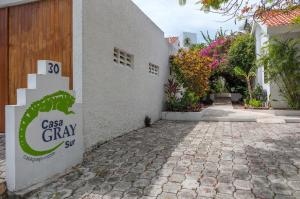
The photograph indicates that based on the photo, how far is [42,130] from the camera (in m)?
4.15

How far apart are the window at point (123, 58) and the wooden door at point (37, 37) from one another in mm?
1859

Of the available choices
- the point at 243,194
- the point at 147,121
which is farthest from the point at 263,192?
the point at 147,121

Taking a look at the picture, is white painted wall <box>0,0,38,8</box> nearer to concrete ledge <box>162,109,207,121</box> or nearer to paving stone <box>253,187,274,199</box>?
paving stone <box>253,187,274,199</box>

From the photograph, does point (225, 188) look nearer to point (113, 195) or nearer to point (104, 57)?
point (113, 195)

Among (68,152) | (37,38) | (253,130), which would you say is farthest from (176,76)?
(68,152)

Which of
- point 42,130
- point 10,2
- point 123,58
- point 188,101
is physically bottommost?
point 42,130

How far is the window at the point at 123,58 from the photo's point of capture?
24.9 feet

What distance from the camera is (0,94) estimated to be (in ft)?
22.7

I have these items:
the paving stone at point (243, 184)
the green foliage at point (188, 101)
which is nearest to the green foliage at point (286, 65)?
the green foliage at point (188, 101)

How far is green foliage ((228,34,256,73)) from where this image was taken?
18875 mm

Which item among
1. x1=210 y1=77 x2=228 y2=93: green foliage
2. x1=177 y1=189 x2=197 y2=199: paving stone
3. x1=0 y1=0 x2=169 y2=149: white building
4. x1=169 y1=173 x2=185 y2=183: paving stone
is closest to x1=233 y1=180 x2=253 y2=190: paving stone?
x1=177 y1=189 x2=197 y2=199: paving stone

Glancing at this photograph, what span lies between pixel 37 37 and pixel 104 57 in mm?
1591

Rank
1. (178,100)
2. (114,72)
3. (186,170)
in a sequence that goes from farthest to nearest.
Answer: (178,100)
(114,72)
(186,170)

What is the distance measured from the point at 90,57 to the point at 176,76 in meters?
8.28
